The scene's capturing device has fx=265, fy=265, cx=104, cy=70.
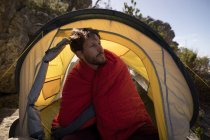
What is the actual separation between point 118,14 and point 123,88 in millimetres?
911

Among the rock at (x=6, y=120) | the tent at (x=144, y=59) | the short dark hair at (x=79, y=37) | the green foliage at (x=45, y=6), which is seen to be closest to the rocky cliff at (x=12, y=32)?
the green foliage at (x=45, y=6)

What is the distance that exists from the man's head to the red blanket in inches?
4.8

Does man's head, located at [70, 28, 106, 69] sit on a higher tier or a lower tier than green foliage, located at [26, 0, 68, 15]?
lower

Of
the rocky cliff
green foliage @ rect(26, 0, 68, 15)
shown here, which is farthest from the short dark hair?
green foliage @ rect(26, 0, 68, 15)

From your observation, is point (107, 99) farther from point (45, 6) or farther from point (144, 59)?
point (45, 6)

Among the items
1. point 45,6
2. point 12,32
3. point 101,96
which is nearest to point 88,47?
point 101,96

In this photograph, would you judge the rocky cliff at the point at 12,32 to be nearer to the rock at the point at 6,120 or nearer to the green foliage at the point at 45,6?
the green foliage at the point at 45,6

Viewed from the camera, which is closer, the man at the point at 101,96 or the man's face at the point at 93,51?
the man at the point at 101,96

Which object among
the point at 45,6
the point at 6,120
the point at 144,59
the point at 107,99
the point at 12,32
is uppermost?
the point at 45,6

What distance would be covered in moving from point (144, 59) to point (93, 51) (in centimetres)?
86

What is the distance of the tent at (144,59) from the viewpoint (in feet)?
9.93

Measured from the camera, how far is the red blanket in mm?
2967

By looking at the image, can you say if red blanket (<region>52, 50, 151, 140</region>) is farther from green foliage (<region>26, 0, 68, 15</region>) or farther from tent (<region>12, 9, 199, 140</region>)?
green foliage (<region>26, 0, 68, 15</region>)

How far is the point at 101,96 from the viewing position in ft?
10.2
